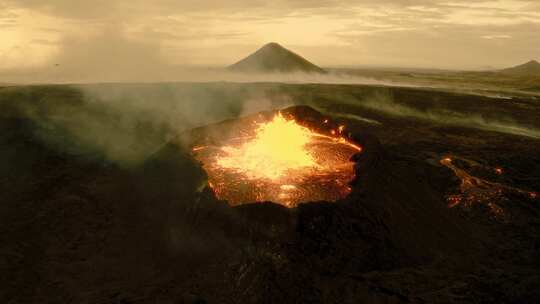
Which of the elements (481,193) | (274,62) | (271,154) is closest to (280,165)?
(271,154)

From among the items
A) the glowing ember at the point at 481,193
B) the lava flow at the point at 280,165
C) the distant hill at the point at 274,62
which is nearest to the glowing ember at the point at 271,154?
the lava flow at the point at 280,165

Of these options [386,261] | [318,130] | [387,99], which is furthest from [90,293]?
[387,99]

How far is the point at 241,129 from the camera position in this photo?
15.2 metres

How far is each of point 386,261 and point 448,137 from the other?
50.0 feet

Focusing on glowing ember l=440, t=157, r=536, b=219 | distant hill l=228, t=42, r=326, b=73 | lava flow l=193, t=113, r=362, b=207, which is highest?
distant hill l=228, t=42, r=326, b=73

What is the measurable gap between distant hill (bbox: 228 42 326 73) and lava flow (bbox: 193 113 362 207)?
6764 cm

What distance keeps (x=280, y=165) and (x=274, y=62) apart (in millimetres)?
77011

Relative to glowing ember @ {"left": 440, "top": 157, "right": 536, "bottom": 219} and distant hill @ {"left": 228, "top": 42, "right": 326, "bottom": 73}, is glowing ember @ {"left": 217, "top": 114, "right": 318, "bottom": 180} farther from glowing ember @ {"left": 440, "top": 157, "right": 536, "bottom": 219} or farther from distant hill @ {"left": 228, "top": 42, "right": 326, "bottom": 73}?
distant hill @ {"left": 228, "top": 42, "right": 326, "bottom": 73}

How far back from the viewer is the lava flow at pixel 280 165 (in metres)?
9.84

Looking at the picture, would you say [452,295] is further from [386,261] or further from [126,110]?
[126,110]

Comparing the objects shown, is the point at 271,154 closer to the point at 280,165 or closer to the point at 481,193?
the point at 280,165

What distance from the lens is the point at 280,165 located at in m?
11.3

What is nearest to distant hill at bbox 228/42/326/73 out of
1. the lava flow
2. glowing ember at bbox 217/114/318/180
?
glowing ember at bbox 217/114/318/180

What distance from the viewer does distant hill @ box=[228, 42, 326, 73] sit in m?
82.8
